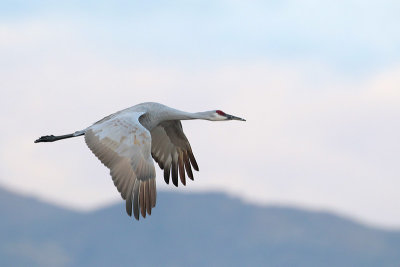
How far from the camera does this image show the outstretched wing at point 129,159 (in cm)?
2083

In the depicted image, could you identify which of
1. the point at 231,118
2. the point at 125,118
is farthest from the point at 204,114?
the point at 125,118

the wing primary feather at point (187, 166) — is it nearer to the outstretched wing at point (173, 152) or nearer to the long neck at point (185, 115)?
the outstretched wing at point (173, 152)

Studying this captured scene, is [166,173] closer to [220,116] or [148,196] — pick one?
[220,116]

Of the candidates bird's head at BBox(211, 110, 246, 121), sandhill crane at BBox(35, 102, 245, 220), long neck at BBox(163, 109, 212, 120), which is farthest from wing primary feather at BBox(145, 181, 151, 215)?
bird's head at BBox(211, 110, 246, 121)

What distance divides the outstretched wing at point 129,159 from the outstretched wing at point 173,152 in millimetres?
3733

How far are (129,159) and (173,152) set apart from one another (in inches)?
189

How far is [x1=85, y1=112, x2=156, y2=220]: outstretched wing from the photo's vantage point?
20828 millimetres

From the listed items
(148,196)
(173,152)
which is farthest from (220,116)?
(148,196)

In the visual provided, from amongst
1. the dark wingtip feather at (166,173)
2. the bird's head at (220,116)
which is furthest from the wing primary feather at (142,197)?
the dark wingtip feather at (166,173)

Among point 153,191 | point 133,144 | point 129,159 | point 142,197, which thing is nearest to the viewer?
point 142,197

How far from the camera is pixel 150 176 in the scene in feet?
69.3

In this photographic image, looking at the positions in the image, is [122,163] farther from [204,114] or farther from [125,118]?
[204,114]

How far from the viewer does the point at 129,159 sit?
21.1m

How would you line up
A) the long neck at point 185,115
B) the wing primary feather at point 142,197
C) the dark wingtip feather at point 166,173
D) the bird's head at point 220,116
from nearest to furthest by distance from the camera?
the wing primary feather at point 142,197 → the long neck at point 185,115 → the bird's head at point 220,116 → the dark wingtip feather at point 166,173
